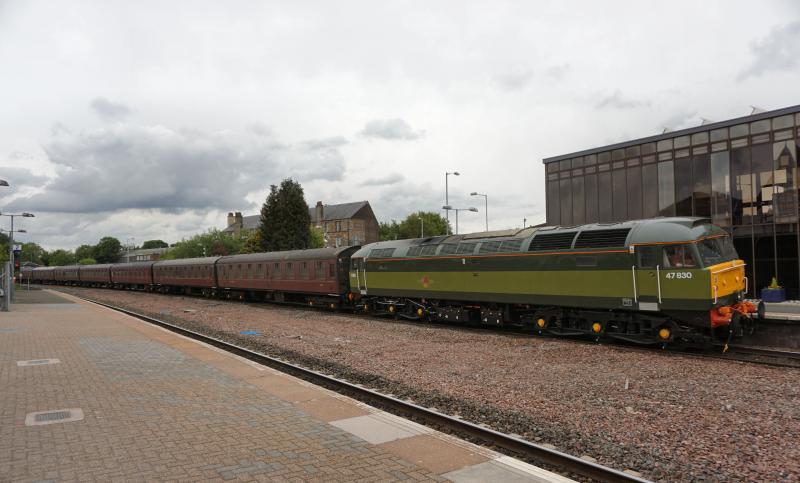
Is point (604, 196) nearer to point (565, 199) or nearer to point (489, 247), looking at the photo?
point (565, 199)

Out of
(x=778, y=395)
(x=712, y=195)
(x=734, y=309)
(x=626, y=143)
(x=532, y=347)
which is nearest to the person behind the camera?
(x=778, y=395)

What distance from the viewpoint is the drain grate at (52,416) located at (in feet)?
22.8

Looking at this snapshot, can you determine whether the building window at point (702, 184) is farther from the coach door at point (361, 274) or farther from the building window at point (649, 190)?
the coach door at point (361, 274)

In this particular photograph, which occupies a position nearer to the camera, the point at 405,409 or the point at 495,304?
the point at 405,409

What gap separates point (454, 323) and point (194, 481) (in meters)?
15.7

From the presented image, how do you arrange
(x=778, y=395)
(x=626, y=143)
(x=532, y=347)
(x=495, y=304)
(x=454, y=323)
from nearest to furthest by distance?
(x=778, y=395) → (x=532, y=347) → (x=495, y=304) → (x=454, y=323) → (x=626, y=143)

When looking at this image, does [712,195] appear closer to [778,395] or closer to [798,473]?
[778,395]

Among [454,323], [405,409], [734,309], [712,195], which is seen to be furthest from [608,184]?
[405,409]

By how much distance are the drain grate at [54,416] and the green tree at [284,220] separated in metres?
61.4

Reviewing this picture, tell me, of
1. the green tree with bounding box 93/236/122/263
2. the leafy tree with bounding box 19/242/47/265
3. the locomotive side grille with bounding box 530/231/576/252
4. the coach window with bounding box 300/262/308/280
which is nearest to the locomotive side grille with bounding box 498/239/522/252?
the locomotive side grille with bounding box 530/231/576/252

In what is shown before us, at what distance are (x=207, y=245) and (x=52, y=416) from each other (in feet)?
322

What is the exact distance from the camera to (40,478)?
4.98m

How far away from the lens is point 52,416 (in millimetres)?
7098

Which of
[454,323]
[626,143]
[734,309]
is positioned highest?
[626,143]
